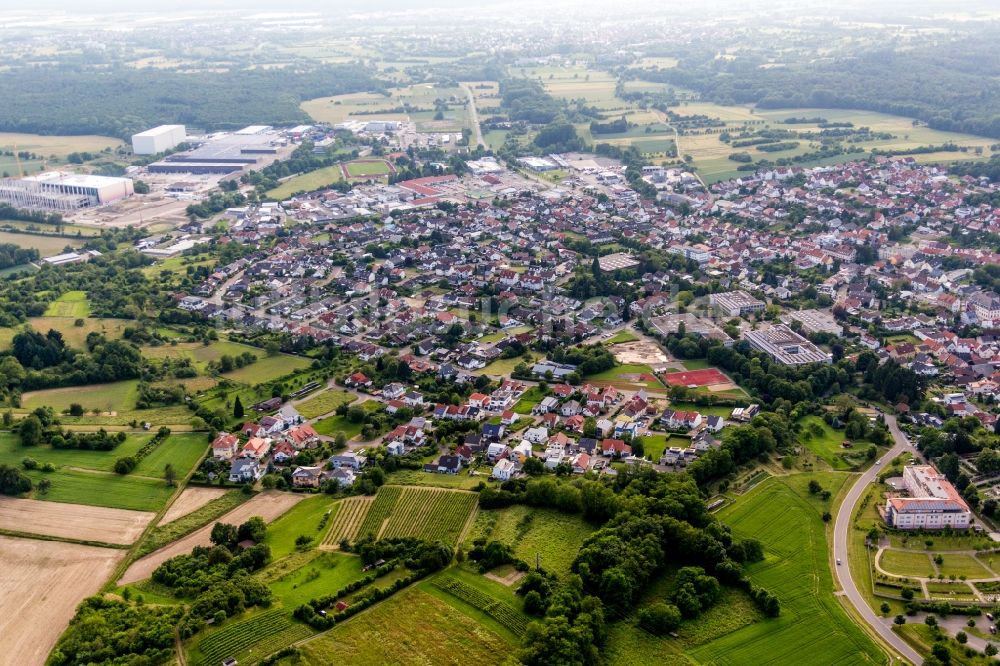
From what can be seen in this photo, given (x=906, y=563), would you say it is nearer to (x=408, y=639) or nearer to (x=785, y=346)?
(x=408, y=639)

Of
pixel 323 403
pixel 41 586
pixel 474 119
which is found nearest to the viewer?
pixel 41 586

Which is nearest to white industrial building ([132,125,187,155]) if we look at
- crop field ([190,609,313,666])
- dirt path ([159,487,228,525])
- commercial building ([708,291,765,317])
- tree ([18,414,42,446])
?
tree ([18,414,42,446])

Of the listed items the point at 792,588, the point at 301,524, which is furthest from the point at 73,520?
the point at 792,588

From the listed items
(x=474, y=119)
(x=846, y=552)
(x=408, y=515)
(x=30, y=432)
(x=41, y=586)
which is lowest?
(x=474, y=119)

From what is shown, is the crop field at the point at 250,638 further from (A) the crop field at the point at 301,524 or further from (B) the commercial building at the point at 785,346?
(B) the commercial building at the point at 785,346

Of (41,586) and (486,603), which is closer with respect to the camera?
(486,603)

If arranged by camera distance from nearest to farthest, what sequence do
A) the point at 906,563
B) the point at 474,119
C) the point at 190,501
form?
1. the point at 906,563
2. the point at 190,501
3. the point at 474,119
